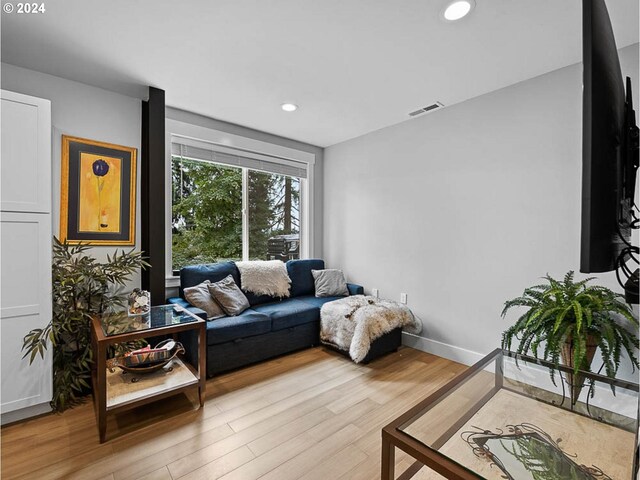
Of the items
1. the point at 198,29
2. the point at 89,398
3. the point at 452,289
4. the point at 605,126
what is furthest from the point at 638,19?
the point at 89,398

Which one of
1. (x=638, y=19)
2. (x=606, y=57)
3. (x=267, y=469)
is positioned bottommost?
(x=267, y=469)

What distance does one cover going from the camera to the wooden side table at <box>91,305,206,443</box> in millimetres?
1760

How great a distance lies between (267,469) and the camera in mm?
1581

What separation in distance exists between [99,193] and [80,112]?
0.68 metres

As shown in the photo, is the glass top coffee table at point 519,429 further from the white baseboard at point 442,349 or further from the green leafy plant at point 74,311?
the green leafy plant at point 74,311

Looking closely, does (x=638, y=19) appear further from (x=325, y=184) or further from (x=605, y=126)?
(x=325, y=184)

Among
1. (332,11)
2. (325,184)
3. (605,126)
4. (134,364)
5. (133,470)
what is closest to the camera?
(605,126)

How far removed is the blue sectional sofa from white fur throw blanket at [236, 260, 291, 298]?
7cm

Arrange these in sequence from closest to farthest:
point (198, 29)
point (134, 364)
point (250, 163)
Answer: point (198, 29) → point (134, 364) → point (250, 163)

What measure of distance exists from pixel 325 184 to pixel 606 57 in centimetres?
359

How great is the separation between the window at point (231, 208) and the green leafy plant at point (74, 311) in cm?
83

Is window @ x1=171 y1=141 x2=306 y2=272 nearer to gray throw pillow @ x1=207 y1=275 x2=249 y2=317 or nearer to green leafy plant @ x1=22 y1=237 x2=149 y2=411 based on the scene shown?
gray throw pillow @ x1=207 y1=275 x2=249 y2=317

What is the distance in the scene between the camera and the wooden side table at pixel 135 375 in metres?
1.76

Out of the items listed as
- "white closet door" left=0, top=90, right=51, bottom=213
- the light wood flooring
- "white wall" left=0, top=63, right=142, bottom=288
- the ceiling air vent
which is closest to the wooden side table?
the light wood flooring
